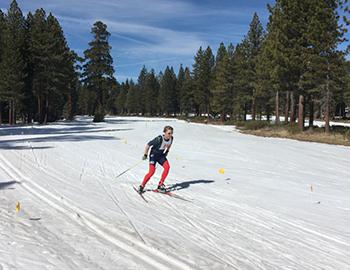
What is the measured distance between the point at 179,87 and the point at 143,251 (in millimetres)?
105760

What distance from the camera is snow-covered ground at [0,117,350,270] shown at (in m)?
5.05

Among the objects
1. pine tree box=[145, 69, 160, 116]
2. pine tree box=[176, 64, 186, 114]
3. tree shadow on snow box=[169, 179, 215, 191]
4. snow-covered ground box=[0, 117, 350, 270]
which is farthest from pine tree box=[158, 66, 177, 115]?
tree shadow on snow box=[169, 179, 215, 191]

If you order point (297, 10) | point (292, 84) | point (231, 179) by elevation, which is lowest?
point (231, 179)

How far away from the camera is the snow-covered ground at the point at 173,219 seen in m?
5.05

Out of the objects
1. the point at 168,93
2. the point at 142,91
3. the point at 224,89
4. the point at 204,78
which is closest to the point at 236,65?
the point at 224,89

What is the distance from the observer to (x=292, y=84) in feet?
108

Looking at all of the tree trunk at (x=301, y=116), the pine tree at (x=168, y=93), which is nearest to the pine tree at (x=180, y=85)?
the pine tree at (x=168, y=93)

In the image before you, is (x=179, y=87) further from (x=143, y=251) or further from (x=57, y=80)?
(x=143, y=251)

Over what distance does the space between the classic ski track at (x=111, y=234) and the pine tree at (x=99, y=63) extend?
48.8 m

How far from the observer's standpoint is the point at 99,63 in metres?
56.6

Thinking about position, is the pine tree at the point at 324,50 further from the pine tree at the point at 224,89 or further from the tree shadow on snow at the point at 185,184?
the pine tree at the point at 224,89

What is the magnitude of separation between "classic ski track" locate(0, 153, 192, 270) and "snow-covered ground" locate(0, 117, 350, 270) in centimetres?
2

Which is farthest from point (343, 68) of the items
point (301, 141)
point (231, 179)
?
point (231, 179)

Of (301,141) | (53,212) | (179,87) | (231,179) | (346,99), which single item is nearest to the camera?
(53,212)
